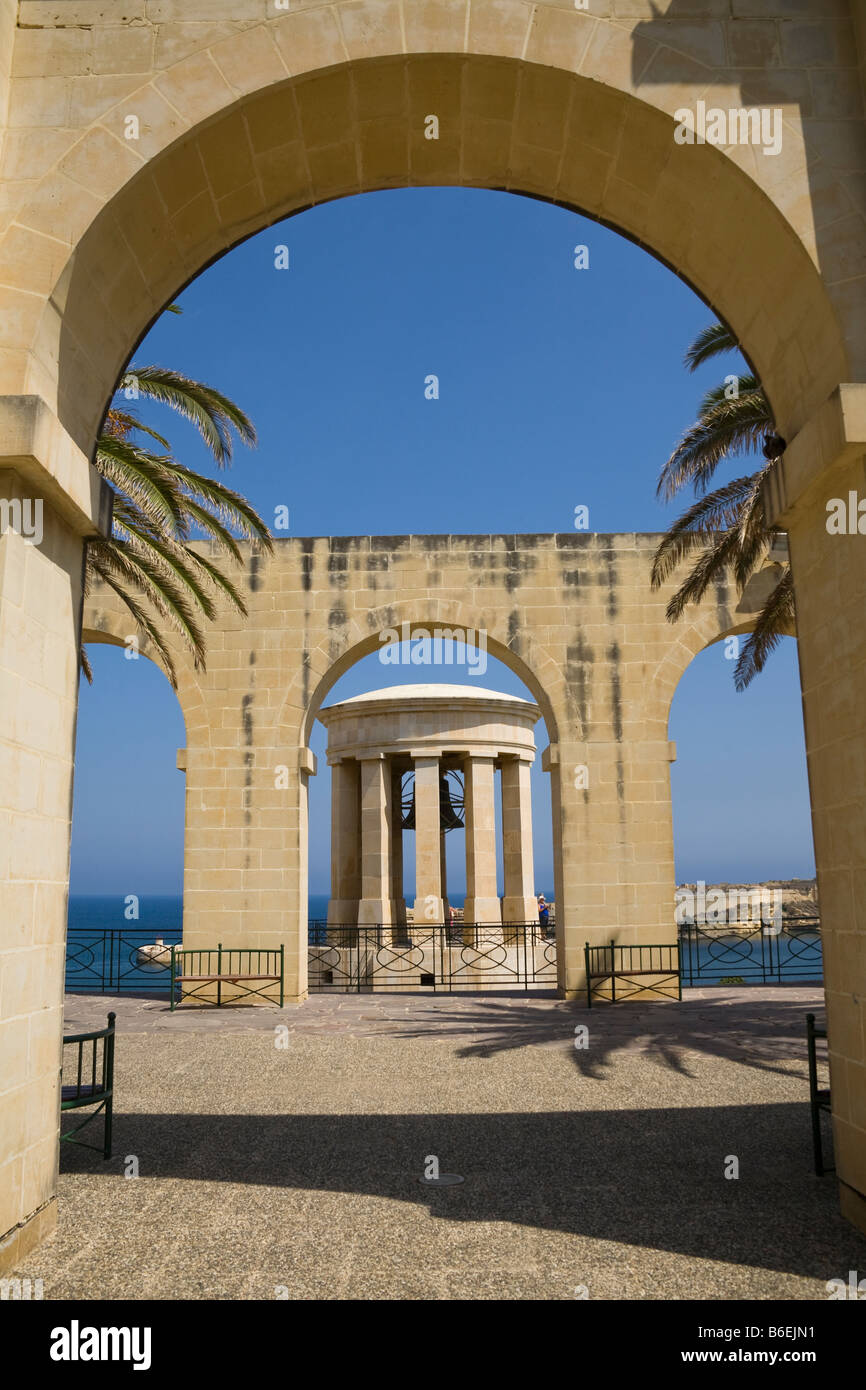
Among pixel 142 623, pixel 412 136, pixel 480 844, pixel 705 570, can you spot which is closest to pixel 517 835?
pixel 480 844

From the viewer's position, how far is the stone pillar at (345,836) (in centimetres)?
2384

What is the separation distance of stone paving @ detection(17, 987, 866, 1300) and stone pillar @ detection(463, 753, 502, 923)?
10211 mm

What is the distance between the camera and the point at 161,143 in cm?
526

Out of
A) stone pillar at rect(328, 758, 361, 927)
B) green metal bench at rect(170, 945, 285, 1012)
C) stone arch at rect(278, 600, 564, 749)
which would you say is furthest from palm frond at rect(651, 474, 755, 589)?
stone pillar at rect(328, 758, 361, 927)

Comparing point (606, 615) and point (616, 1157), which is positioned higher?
point (606, 615)

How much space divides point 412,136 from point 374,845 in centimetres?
1746

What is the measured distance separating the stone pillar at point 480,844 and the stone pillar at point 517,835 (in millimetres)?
794

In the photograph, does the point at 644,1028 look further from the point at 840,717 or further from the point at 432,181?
the point at 432,181

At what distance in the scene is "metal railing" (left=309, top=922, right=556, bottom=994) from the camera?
2036 centimetres

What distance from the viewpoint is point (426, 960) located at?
21.4 m

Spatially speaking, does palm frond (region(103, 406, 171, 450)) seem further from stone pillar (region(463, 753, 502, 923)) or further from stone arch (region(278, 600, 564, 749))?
stone pillar (region(463, 753, 502, 923))
